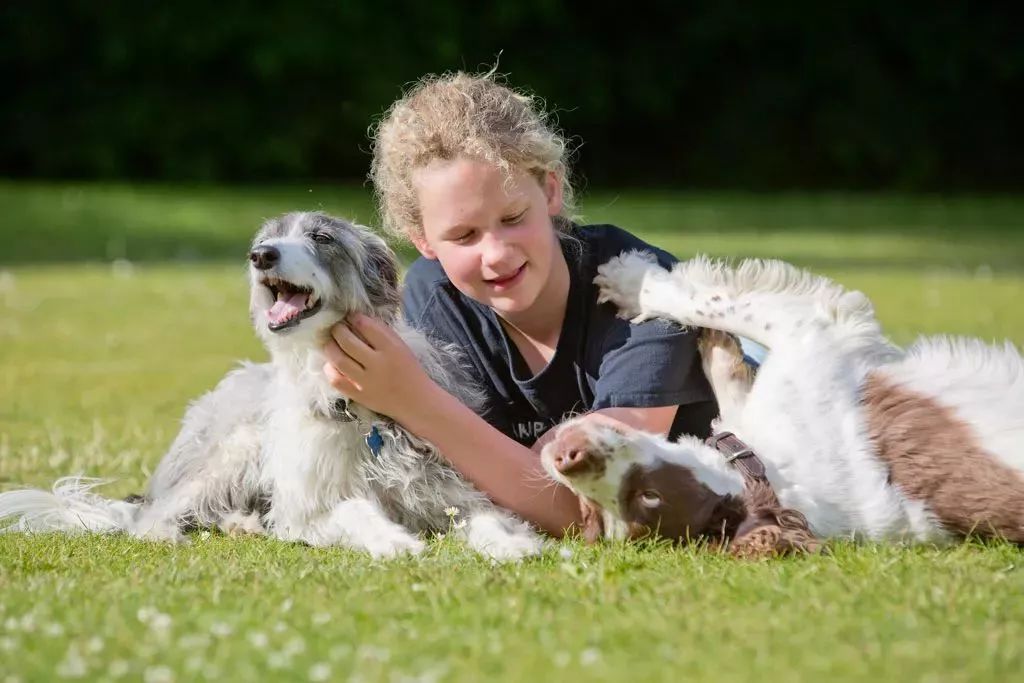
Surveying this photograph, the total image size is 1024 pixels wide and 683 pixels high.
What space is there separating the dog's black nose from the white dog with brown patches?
1085mm

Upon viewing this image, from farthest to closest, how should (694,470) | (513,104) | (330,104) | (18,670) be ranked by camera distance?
(330,104) → (513,104) → (694,470) → (18,670)

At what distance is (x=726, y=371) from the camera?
5523mm

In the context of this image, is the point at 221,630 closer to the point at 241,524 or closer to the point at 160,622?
the point at 160,622

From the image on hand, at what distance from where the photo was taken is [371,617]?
3742mm

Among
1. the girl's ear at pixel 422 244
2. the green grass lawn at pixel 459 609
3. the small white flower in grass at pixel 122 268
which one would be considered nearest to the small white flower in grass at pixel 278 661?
the green grass lawn at pixel 459 609

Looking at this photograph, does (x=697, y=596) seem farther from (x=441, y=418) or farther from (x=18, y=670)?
(x=18, y=670)

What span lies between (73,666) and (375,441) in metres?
1.91

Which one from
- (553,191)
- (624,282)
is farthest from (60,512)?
(624,282)

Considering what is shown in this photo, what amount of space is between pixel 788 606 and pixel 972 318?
8295mm

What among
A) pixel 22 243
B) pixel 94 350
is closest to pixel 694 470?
pixel 94 350

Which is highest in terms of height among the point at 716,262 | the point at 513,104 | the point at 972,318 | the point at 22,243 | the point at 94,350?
the point at 513,104

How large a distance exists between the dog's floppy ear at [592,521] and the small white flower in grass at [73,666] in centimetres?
184

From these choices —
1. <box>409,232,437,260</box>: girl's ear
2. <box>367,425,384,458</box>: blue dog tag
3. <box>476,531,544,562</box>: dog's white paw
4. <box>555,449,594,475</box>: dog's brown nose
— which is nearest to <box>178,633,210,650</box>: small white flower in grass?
<box>476,531,544,562</box>: dog's white paw

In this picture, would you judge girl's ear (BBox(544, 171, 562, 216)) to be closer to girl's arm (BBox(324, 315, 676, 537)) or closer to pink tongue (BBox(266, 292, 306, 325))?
girl's arm (BBox(324, 315, 676, 537))
